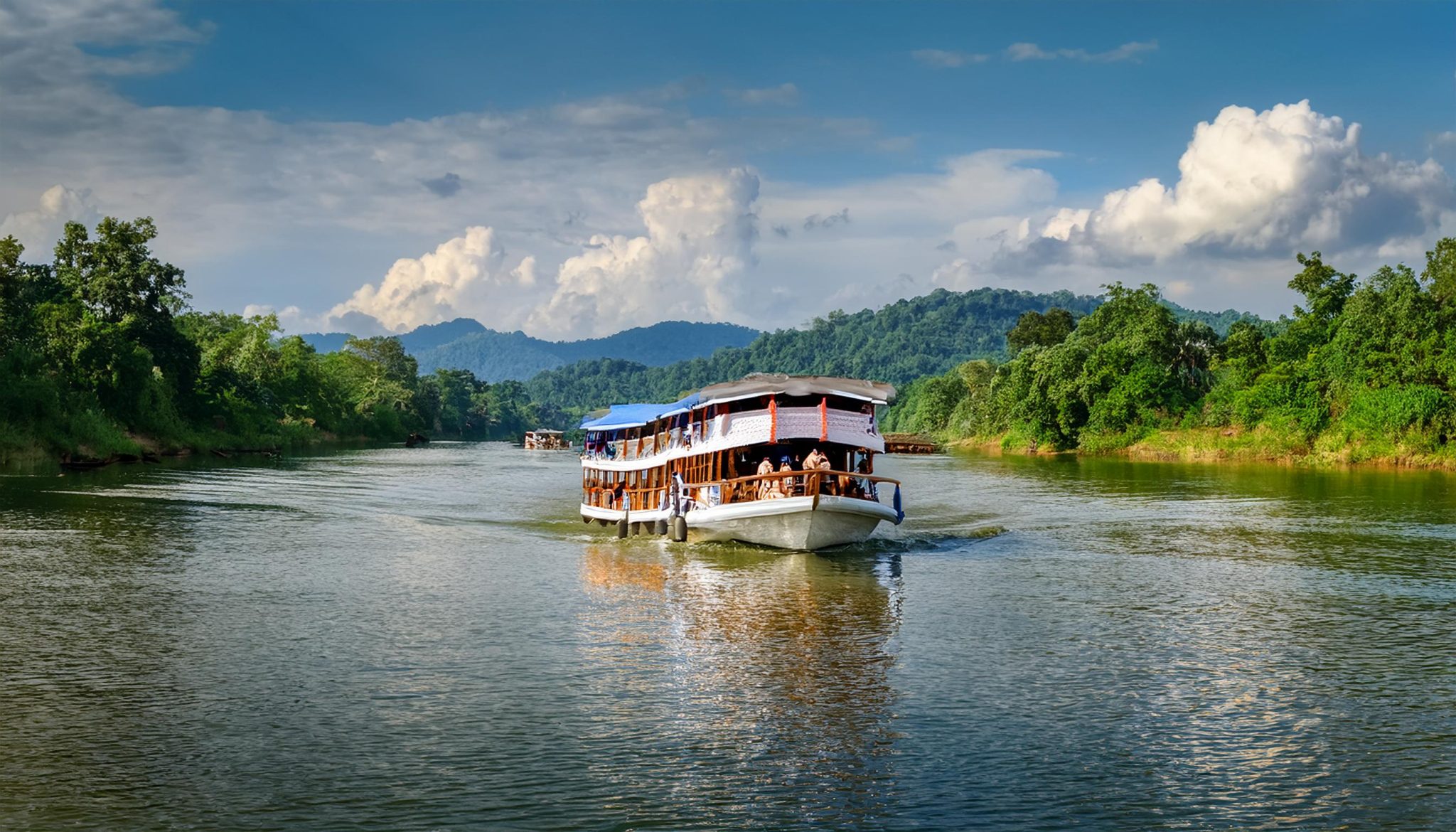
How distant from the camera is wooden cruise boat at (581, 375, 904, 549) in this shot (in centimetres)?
3158

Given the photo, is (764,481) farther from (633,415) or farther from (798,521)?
(633,415)

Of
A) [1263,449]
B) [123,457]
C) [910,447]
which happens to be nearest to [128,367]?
[123,457]

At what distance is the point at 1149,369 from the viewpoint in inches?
3915

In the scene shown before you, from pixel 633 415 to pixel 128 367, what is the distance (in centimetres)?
5169

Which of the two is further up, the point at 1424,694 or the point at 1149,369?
the point at 1149,369

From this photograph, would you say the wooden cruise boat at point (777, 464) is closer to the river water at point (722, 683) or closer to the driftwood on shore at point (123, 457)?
the river water at point (722, 683)

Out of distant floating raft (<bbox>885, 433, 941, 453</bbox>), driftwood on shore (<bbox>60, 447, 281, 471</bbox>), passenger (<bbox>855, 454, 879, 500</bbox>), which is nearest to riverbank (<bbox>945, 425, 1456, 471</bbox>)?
distant floating raft (<bbox>885, 433, 941, 453</bbox>)

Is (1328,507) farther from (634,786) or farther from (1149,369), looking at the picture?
(1149,369)

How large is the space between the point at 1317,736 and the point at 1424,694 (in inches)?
124

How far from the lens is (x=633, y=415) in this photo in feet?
137

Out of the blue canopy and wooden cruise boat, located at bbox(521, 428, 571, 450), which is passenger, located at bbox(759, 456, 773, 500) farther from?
wooden cruise boat, located at bbox(521, 428, 571, 450)

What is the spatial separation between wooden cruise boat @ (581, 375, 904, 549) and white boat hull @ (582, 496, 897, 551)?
3 centimetres

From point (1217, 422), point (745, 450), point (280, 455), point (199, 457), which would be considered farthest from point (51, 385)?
point (1217, 422)

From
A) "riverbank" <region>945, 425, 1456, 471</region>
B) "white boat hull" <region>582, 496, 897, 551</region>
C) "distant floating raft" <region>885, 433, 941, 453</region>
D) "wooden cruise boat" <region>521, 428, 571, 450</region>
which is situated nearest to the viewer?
"white boat hull" <region>582, 496, 897, 551</region>
